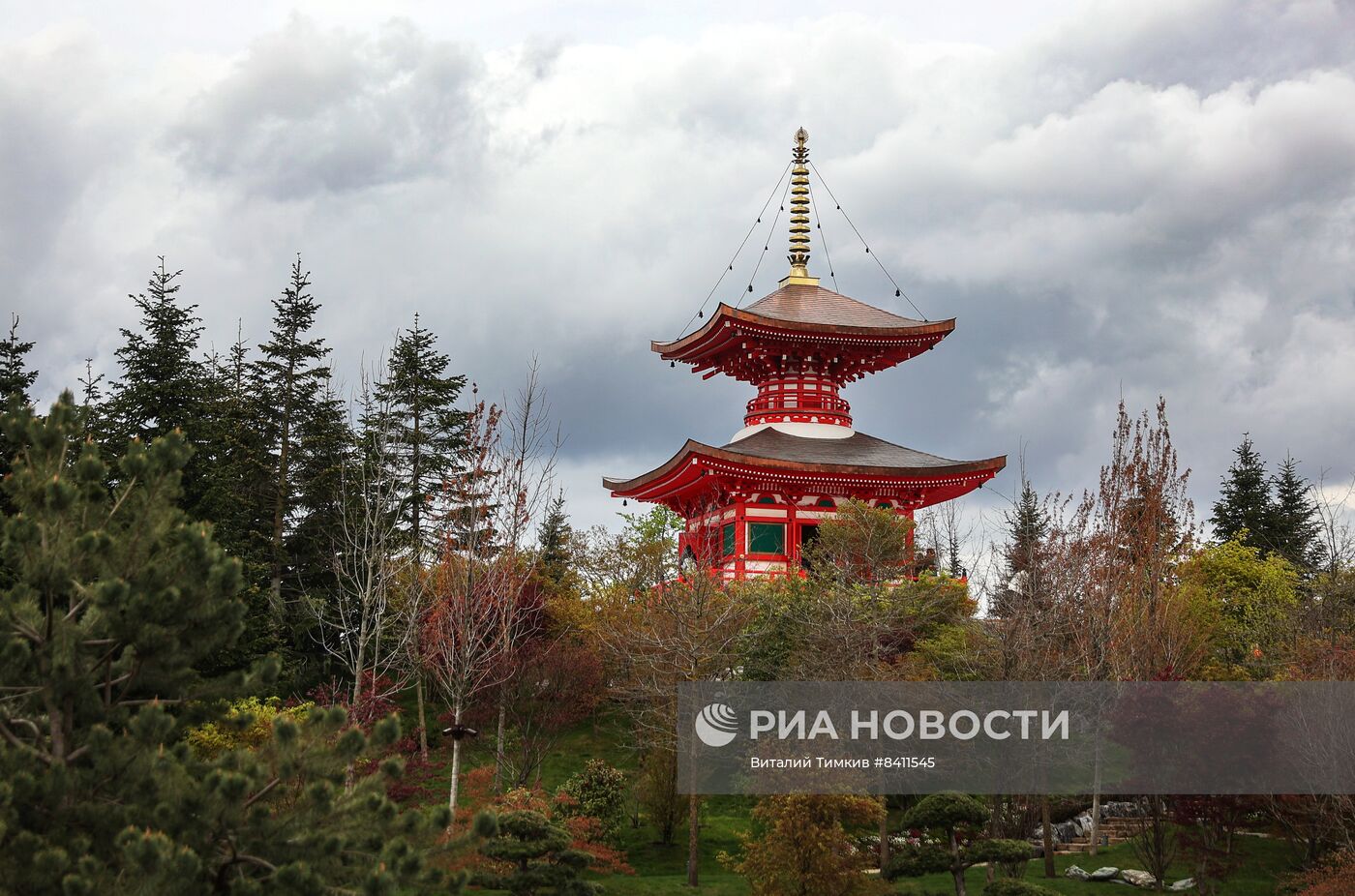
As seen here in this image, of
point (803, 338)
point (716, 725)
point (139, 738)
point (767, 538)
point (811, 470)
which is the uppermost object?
point (803, 338)

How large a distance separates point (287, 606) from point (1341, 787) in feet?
68.1

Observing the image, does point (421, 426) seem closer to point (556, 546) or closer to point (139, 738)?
point (556, 546)

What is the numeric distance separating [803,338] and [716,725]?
1143 centimetres

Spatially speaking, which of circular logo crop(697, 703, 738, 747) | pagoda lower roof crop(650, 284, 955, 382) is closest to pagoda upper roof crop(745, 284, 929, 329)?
pagoda lower roof crop(650, 284, 955, 382)

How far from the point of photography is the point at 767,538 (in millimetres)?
27000

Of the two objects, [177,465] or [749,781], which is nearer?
[177,465]

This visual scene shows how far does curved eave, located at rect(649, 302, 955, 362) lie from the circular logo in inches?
419

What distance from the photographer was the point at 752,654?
70.7 feet

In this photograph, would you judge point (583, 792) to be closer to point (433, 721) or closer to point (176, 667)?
point (433, 721)

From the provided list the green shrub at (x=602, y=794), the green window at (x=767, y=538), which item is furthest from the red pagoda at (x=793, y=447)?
the green shrub at (x=602, y=794)

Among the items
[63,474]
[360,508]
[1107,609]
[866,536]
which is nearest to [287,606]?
[360,508]

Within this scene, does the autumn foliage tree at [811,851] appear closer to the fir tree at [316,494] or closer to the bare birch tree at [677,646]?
the bare birch tree at [677,646]

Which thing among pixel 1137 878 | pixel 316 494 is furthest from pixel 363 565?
pixel 1137 878

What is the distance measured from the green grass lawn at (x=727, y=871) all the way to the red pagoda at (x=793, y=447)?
17.1 feet
